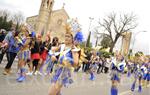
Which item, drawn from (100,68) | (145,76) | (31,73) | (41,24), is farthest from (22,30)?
(41,24)

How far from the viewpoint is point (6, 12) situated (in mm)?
111500

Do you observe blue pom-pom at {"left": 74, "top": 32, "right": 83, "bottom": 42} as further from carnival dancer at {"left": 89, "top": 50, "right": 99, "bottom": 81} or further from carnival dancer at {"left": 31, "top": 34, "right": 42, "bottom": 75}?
carnival dancer at {"left": 89, "top": 50, "right": 99, "bottom": 81}

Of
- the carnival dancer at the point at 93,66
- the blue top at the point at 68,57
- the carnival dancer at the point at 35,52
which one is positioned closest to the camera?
the blue top at the point at 68,57

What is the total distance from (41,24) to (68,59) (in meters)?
71.0

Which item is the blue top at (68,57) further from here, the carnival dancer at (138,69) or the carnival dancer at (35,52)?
A: the carnival dancer at (138,69)

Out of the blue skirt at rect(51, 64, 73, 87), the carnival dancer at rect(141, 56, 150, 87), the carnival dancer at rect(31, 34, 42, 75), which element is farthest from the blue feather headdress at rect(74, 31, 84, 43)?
the carnival dancer at rect(141, 56, 150, 87)

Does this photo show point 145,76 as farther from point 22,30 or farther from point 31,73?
point 22,30

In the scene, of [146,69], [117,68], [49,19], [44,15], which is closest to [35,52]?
[117,68]

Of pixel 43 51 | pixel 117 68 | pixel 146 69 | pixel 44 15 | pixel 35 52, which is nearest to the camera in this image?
pixel 117 68

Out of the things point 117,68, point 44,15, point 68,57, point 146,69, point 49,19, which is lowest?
point 146,69

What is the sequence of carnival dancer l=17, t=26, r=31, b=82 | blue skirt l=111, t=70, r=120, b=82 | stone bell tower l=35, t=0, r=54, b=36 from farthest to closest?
stone bell tower l=35, t=0, r=54, b=36
carnival dancer l=17, t=26, r=31, b=82
blue skirt l=111, t=70, r=120, b=82

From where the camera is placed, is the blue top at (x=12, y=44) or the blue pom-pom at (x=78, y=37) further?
the blue top at (x=12, y=44)

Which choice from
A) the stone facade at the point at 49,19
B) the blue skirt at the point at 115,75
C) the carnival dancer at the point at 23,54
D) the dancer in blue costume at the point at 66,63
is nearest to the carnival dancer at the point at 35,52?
the carnival dancer at the point at 23,54

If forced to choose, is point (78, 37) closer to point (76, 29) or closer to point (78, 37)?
point (78, 37)
